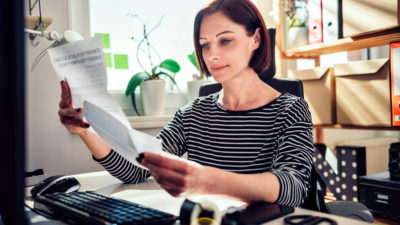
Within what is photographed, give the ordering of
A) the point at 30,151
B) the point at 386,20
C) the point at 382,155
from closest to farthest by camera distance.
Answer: the point at 30,151 → the point at 386,20 → the point at 382,155

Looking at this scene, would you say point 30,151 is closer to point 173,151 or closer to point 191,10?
point 173,151

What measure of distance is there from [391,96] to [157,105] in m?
1.10

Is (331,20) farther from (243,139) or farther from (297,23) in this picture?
(243,139)

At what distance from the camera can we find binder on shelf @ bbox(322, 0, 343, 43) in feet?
5.94

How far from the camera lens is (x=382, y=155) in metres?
2.45

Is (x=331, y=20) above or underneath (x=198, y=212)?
above

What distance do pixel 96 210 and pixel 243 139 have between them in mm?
532

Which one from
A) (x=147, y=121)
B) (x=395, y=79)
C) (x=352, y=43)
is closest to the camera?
(x=395, y=79)

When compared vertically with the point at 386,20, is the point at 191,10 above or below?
above

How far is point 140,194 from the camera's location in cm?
90

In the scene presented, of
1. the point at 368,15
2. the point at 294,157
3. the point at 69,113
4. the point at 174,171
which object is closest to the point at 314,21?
the point at 368,15

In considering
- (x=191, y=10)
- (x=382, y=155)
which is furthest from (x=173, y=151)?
(x=382, y=155)

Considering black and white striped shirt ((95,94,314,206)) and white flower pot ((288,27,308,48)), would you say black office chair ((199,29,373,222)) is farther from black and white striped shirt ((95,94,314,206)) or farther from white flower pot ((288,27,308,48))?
white flower pot ((288,27,308,48))
